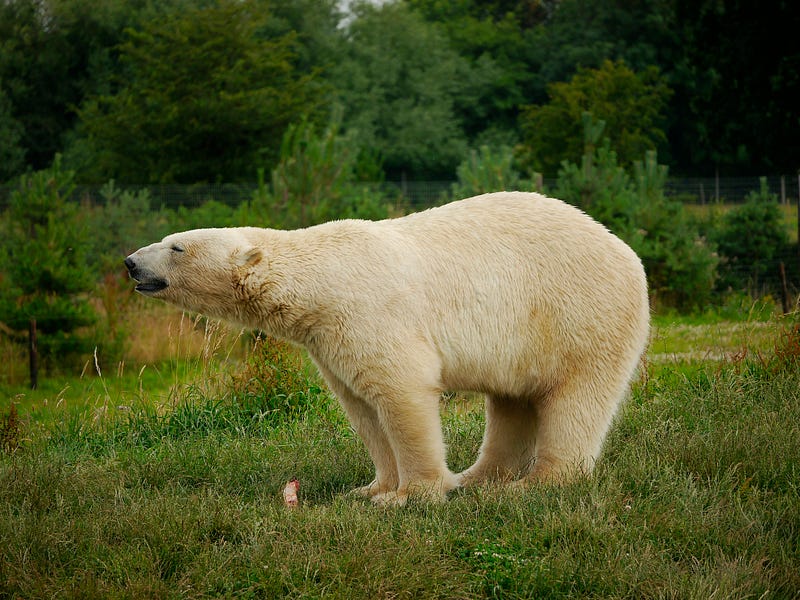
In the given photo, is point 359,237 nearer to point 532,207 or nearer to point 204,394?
point 532,207

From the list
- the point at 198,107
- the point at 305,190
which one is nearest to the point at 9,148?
the point at 198,107

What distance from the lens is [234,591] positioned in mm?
4027

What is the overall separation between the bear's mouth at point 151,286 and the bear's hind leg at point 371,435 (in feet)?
3.18

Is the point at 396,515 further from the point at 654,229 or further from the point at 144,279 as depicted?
the point at 654,229

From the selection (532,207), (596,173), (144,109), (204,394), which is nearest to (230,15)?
(144,109)

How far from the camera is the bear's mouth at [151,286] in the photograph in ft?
16.9

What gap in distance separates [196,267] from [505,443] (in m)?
2.10

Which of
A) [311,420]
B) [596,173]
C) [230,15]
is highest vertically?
[230,15]

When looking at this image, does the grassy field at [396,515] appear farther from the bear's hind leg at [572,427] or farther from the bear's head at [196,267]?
the bear's head at [196,267]

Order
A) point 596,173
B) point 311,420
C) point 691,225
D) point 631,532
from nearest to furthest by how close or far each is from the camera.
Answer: point 631,532 < point 311,420 < point 596,173 < point 691,225

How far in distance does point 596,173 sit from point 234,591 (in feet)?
36.3

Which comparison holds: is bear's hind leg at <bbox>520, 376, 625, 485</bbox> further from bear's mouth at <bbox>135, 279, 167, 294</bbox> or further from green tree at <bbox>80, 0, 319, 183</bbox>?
green tree at <bbox>80, 0, 319, 183</bbox>

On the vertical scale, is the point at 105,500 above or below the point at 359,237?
below

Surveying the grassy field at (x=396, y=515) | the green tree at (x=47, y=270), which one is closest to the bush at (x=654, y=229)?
the grassy field at (x=396, y=515)
